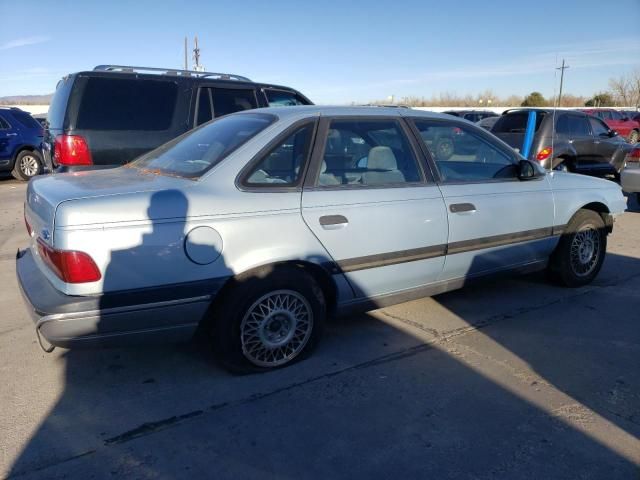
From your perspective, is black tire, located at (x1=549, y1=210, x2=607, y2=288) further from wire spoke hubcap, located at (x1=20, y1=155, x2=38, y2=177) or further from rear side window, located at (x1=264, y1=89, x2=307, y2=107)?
wire spoke hubcap, located at (x1=20, y1=155, x2=38, y2=177)

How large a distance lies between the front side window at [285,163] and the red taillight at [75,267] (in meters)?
0.98

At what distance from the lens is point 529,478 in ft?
8.04

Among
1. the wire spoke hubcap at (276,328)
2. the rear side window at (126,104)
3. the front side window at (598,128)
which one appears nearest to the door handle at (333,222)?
the wire spoke hubcap at (276,328)

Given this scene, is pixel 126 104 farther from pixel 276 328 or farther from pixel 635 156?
pixel 635 156

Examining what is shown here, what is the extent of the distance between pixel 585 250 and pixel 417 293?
2.14 m

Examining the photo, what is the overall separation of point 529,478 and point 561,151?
9.40 meters

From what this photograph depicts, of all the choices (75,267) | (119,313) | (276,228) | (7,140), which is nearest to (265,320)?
(276,228)

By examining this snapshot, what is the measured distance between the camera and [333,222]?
134 inches

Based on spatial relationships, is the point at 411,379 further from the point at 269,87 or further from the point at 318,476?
the point at 269,87

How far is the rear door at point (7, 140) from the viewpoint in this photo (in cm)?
1249

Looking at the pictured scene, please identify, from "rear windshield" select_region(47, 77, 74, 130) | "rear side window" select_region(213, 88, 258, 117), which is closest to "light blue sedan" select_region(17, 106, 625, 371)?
"rear windshield" select_region(47, 77, 74, 130)

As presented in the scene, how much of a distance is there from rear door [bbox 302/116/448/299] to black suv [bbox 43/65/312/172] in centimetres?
344

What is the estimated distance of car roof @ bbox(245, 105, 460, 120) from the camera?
3623 millimetres

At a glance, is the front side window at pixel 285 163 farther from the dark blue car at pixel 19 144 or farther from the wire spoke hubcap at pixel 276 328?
the dark blue car at pixel 19 144
